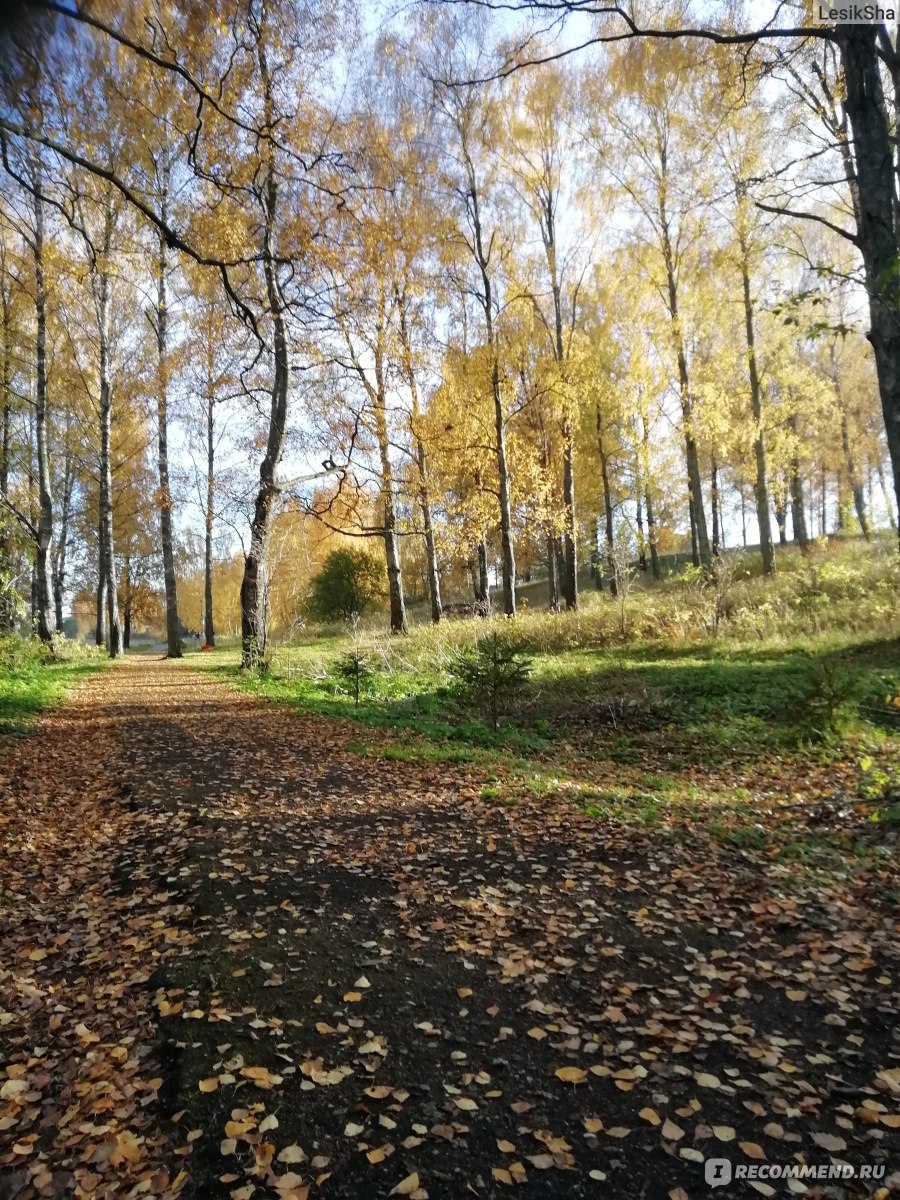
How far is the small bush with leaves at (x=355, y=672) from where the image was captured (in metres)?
11.6

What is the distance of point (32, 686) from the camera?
12367 millimetres

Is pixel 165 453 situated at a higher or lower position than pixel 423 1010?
higher

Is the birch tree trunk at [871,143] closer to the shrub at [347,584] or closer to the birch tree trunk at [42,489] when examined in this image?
the birch tree trunk at [42,489]

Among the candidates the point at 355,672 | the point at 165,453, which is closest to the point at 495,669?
the point at 355,672

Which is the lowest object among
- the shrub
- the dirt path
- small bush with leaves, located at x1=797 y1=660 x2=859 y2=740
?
the dirt path

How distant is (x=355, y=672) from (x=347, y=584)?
18.6 meters

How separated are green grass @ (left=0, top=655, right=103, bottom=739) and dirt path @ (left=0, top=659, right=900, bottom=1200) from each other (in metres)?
4.18

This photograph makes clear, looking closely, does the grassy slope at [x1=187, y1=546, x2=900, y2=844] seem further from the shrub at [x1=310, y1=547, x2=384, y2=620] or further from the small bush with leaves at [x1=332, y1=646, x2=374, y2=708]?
the shrub at [x1=310, y1=547, x2=384, y2=620]

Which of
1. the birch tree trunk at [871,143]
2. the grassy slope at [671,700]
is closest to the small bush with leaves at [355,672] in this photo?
the grassy slope at [671,700]

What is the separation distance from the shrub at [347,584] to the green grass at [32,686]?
41.2ft

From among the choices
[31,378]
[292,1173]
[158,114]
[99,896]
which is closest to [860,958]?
[292,1173]

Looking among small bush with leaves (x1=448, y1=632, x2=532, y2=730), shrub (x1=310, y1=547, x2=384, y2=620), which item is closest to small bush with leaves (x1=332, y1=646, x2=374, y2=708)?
small bush with leaves (x1=448, y1=632, x2=532, y2=730)

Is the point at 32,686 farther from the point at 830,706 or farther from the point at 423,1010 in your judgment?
the point at 830,706

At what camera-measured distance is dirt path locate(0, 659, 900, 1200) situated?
2375 millimetres
